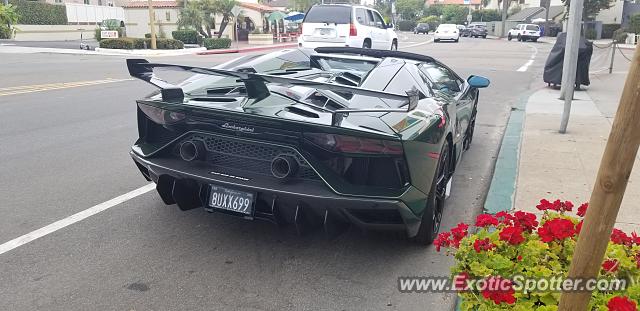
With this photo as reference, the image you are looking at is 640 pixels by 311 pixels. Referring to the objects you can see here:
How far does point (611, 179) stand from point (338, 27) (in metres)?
15.7

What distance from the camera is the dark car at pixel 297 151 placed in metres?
3.56

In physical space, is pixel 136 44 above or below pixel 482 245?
below

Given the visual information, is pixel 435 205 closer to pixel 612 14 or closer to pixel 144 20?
pixel 144 20

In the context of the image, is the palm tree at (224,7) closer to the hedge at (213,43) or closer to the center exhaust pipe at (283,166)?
the hedge at (213,43)

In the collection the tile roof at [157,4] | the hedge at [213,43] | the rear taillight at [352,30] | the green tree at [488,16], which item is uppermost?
the tile roof at [157,4]

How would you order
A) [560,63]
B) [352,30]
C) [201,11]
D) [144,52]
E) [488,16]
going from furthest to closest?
1. [488,16]
2. [201,11]
3. [144,52]
4. [352,30]
5. [560,63]

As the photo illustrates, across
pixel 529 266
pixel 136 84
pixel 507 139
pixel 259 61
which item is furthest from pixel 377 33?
pixel 529 266

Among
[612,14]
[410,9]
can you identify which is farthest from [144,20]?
[410,9]

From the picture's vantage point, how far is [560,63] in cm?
1405

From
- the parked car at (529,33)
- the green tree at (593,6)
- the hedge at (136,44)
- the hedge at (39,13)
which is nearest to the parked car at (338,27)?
the hedge at (136,44)

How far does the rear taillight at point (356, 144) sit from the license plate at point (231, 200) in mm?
594

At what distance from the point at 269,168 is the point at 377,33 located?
596 inches

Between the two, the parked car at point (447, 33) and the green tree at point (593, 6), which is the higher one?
the green tree at point (593, 6)

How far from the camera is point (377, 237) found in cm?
445
